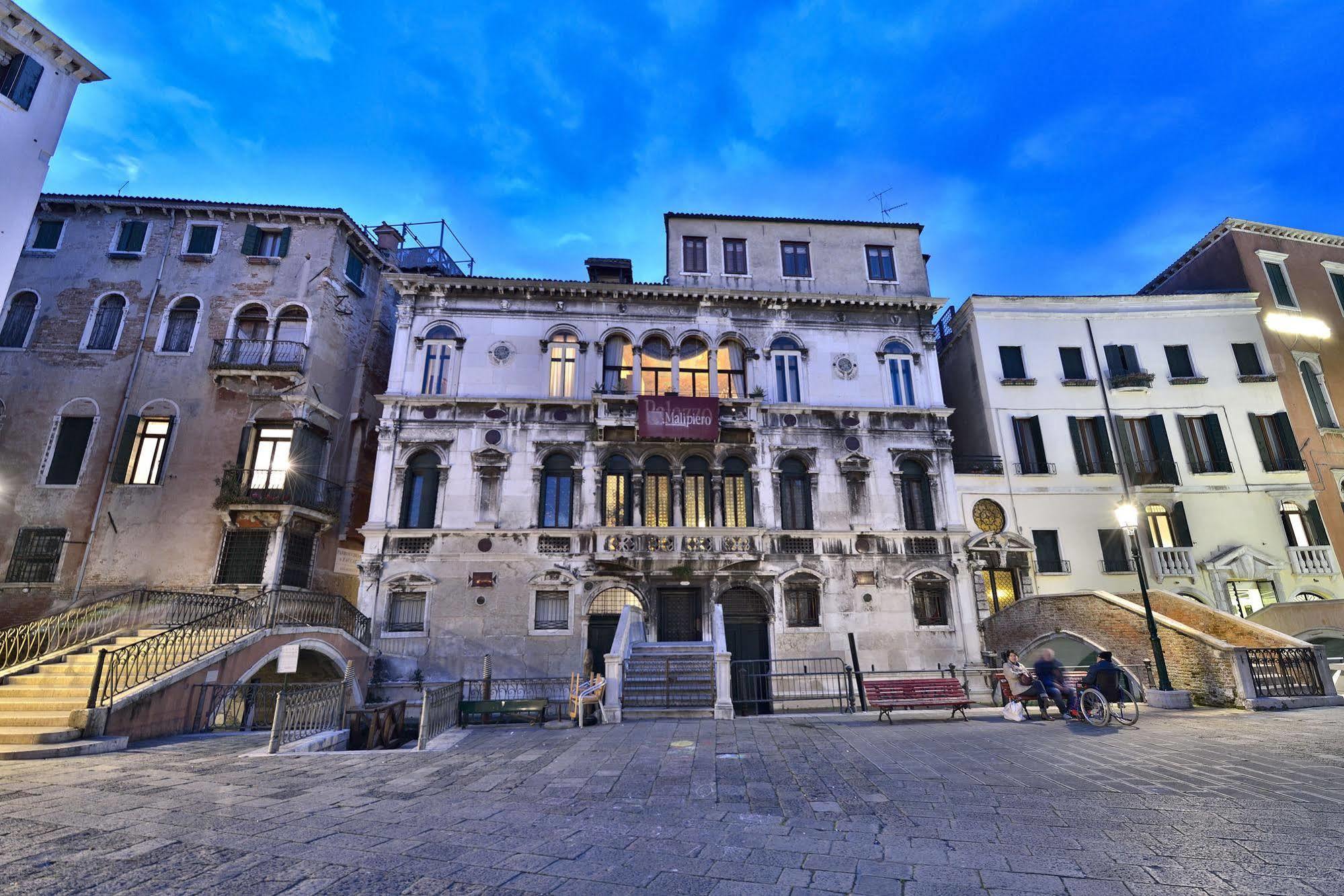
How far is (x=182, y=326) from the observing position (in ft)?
67.0

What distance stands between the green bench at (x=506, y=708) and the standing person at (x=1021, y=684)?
10.1 meters

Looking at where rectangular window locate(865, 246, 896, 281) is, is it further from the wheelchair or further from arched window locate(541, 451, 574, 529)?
the wheelchair

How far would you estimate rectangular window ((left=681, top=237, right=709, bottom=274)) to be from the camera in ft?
73.3

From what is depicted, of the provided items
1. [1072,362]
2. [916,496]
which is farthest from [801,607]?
[1072,362]

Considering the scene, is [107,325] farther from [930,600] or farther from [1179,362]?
[1179,362]

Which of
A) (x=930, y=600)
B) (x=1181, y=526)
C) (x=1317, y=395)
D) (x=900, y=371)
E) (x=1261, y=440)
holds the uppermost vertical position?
(x=900, y=371)

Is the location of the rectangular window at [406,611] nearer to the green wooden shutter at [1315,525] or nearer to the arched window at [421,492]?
the arched window at [421,492]

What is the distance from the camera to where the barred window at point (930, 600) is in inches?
760

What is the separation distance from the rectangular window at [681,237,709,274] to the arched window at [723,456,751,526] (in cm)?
760

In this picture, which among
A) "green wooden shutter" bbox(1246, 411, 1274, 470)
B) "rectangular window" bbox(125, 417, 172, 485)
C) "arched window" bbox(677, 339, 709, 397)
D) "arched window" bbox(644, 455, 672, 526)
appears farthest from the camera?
"green wooden shutter" bbox(1246, 411, 1274, 470)

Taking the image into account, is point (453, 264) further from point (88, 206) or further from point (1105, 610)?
point (1105, 610)

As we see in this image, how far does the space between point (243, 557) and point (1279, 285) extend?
41000 mm

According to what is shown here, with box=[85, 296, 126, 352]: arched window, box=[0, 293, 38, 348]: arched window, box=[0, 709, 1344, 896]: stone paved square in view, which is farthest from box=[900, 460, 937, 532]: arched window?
box=[0, 293, 38, 348]: arched window

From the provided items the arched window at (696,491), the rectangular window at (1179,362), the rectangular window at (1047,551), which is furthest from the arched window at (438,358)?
the rectangular window at (1179,362)
